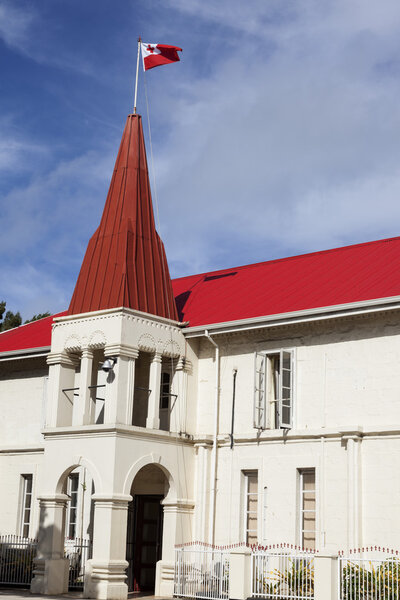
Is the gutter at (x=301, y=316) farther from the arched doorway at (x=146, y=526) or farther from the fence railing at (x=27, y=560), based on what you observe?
the fence railing at (x=27, y=560)

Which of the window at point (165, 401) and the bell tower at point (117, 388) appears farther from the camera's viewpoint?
the window at point (165, 401)

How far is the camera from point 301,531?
795 inches

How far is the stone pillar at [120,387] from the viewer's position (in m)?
20.7

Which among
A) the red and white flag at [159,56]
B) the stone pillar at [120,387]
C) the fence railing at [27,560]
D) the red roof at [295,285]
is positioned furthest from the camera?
the red and white flag at [159,56]

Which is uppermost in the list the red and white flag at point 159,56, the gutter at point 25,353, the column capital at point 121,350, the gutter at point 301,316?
the red and white flag at point 159,56

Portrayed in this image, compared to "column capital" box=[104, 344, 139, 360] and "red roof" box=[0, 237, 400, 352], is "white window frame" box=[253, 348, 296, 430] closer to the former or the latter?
"red roof" box=[0, 237, 400, 352]

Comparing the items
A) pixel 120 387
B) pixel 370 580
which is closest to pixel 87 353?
pixel 120 387

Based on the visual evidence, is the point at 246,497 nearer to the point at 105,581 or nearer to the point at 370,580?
the point at 105,581

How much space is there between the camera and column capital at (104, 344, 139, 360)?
2105 cm

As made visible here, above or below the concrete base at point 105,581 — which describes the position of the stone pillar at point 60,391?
above

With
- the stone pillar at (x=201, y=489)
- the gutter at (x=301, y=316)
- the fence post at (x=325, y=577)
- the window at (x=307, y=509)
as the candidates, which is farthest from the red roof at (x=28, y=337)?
the fence post at (x=325, y=577)

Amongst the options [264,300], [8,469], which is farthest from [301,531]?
[8,469]

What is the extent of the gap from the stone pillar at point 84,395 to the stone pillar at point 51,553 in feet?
6.55

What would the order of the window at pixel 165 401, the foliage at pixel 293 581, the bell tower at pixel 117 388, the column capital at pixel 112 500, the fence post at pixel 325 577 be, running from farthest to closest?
the window at pixel 165 401 → the bell tower at pixel 117 388 → the column capital at pixel 112 500 → the foliage at pixel 293 581 → the fence post at pixel 325 577
